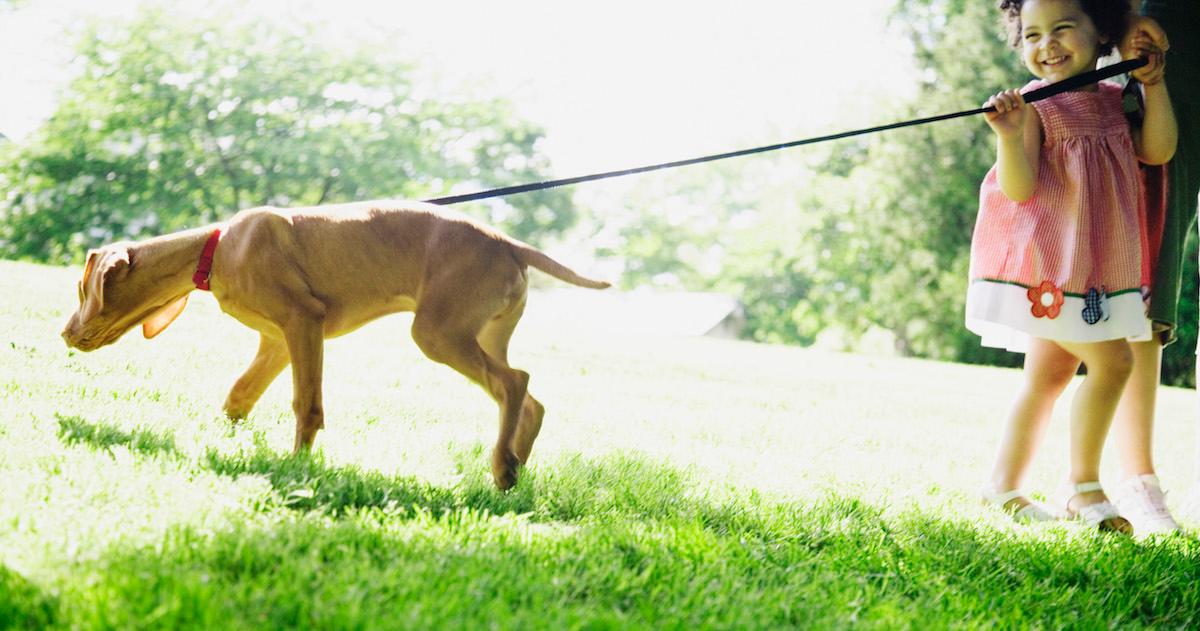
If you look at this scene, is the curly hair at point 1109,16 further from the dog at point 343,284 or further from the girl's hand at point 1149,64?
the dog at point 343,284

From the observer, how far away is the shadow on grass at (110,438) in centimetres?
308

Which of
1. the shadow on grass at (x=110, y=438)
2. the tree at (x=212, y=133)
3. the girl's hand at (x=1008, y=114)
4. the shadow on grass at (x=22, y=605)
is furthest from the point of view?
the tree at (x=212, y=133)

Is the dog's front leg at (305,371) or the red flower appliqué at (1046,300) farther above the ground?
the red flower appliqué at (1046,300)

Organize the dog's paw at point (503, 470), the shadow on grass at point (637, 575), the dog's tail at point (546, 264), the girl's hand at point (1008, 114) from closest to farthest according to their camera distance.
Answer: the shadow on grass at point (637, 575) < the dog's paw at point (503, 470) < the dog's tail at point (546, 264) < the girl's hand at point (1008, 114)

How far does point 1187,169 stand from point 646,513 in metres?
2.73

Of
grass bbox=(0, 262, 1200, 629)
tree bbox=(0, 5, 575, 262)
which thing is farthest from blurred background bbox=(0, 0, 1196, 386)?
grass bbox=(0, 262, 1200, 629)

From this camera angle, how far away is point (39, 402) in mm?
3635

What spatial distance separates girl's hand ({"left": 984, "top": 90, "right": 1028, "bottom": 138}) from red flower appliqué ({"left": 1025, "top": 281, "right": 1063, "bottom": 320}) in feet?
1.93

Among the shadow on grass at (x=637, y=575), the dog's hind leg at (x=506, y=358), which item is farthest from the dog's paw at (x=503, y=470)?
the shadow on grass at (x=637, y=575)

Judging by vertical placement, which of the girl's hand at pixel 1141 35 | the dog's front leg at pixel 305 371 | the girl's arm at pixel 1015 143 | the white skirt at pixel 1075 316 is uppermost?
the girl's hand at pixel 1141 35

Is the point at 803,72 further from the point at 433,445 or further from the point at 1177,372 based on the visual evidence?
the point at 433,445

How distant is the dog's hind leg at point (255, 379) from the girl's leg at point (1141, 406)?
344 centimetres

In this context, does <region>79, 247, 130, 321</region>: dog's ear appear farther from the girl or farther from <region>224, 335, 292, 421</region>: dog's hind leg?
the girl

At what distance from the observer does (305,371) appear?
11.0ft
